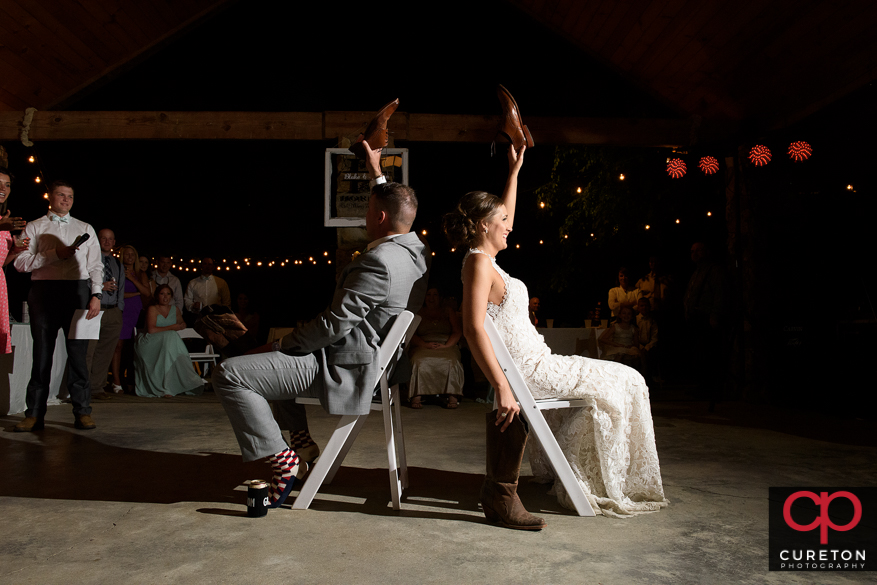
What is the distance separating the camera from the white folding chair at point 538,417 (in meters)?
2.26

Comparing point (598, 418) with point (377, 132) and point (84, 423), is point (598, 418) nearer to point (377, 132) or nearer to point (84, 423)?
point (377, 132)

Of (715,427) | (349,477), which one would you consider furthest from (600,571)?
(715,427)

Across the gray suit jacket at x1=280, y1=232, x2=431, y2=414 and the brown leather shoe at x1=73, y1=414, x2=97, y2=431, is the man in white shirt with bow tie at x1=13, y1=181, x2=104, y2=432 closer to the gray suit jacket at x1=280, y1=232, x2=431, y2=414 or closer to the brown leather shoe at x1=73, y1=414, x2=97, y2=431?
the brown leather shoe at x1=73, y1=414, x2=97, y2=431

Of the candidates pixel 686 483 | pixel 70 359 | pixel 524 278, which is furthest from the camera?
pixel 524 278

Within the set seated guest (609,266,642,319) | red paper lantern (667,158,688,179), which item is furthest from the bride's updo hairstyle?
seated guest (609,266,642,319)

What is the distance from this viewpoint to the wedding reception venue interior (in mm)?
2195

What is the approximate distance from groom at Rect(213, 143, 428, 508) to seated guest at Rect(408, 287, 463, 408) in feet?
10.9

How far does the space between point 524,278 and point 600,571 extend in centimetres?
1183

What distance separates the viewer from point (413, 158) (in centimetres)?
1219

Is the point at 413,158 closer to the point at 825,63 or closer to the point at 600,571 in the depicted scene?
the point at 825,63

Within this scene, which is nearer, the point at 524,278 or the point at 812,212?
the point at 812,212

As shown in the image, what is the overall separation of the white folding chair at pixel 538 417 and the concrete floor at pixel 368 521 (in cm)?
10

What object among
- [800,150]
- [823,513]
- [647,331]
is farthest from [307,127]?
[823,513]

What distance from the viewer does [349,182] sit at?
20.1ft
